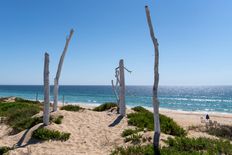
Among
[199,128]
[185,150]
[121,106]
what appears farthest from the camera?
[199,128]

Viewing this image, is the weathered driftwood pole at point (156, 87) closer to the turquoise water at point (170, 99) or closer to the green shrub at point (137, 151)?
the green shrub at point (137, 151)

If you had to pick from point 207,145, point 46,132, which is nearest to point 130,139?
point 207,145

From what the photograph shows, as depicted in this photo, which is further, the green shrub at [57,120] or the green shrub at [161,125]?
the green shrub at [57,120]

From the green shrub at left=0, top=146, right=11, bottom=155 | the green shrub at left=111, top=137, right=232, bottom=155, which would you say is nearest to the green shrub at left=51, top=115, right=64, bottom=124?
the green shrub at left=0, top=146, right=11, bottom=155

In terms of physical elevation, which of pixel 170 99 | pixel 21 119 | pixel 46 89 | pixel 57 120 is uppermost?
pixel 46 89

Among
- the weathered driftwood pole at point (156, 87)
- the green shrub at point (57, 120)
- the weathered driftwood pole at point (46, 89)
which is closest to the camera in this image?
the weathered driftwood pole at point (156, 87)

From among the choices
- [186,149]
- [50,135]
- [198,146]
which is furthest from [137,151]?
[50,135]

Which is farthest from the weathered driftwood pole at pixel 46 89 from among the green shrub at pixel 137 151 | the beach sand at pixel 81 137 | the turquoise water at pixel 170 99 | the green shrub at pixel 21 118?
the turquoise water at pixel 170 99

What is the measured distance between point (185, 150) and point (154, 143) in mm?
1082

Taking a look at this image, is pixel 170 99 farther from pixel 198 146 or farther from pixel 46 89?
pixel 198 146

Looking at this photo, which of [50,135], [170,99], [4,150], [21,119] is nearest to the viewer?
[4,150]

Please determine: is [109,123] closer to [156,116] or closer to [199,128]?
→ [156,116]

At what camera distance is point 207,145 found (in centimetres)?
846

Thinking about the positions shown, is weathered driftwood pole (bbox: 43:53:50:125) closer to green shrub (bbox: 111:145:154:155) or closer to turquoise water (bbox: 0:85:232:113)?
green shrub (bbox: 111:145:154:155)
